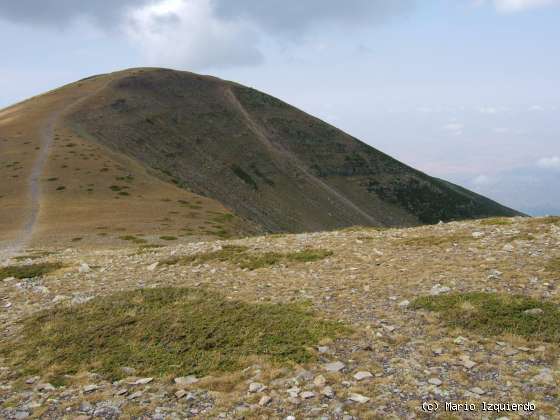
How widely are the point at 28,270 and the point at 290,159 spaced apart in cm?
11095

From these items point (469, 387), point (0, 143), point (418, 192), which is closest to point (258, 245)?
point (469, 387)

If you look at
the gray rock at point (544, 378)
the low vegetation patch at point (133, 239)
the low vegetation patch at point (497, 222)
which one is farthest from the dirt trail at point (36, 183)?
the gray rock at point (544, 378)

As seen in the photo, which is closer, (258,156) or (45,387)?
(45,387)

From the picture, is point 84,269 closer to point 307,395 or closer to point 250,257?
point 250,257

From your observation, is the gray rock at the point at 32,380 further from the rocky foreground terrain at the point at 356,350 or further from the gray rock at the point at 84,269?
the gray rock at the point at 84,269

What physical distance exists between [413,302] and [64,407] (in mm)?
9544

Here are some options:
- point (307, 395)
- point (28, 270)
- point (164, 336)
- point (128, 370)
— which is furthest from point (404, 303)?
point (28, 270)

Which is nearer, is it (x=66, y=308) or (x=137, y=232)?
(x=66, y=308)

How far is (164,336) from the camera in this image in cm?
1270

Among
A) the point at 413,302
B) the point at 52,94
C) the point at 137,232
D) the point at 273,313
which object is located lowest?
the point at 137,232

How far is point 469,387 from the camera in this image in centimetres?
909

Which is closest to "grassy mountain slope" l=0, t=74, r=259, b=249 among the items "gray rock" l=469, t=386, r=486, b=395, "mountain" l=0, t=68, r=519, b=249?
"mountain" l=0, t=68, r=519, b=249

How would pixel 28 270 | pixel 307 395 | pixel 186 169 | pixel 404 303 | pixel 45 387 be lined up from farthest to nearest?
1. pixel 186 169
2. pixel 28 270
3. pixel 404 303
4. pixel 45 387
5. pixel 307 395

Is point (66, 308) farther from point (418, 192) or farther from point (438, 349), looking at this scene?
point (418, 192)
